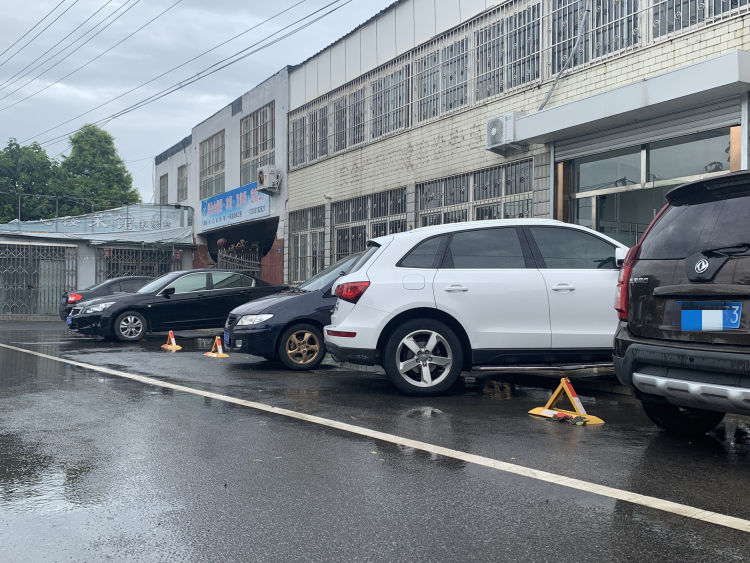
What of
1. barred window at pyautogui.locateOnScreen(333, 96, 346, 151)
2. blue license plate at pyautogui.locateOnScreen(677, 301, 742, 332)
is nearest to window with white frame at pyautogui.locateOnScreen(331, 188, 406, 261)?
barred window at pyautogui.locateOnScreen(333, 96, 346, 151)

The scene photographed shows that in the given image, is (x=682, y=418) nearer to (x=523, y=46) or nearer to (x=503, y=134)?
(x=503, y=134)

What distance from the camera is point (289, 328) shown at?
9.90 meters

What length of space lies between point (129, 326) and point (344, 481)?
38.2ft

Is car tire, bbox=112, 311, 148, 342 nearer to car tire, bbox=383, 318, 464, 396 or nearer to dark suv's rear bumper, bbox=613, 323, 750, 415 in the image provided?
car tire, bbox=383, 318, 464, 396

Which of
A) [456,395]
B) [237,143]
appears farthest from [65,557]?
[237,143]

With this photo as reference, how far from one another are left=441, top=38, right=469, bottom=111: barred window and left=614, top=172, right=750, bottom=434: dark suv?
1159 centimetres

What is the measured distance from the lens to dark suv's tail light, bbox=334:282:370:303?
25.0 feet

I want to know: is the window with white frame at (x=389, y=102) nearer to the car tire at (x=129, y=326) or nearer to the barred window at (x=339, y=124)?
the barred window at (x=339, y=124)

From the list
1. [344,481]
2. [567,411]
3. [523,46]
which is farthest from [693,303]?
[523,46]

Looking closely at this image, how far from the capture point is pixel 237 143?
26969 millimetres

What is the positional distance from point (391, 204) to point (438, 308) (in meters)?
11.3

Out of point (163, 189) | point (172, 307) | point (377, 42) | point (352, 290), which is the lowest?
point (172, 307)

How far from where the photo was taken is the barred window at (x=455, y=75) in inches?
638

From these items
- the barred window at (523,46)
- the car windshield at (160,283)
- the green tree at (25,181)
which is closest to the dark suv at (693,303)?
the barred window at (523,46)
